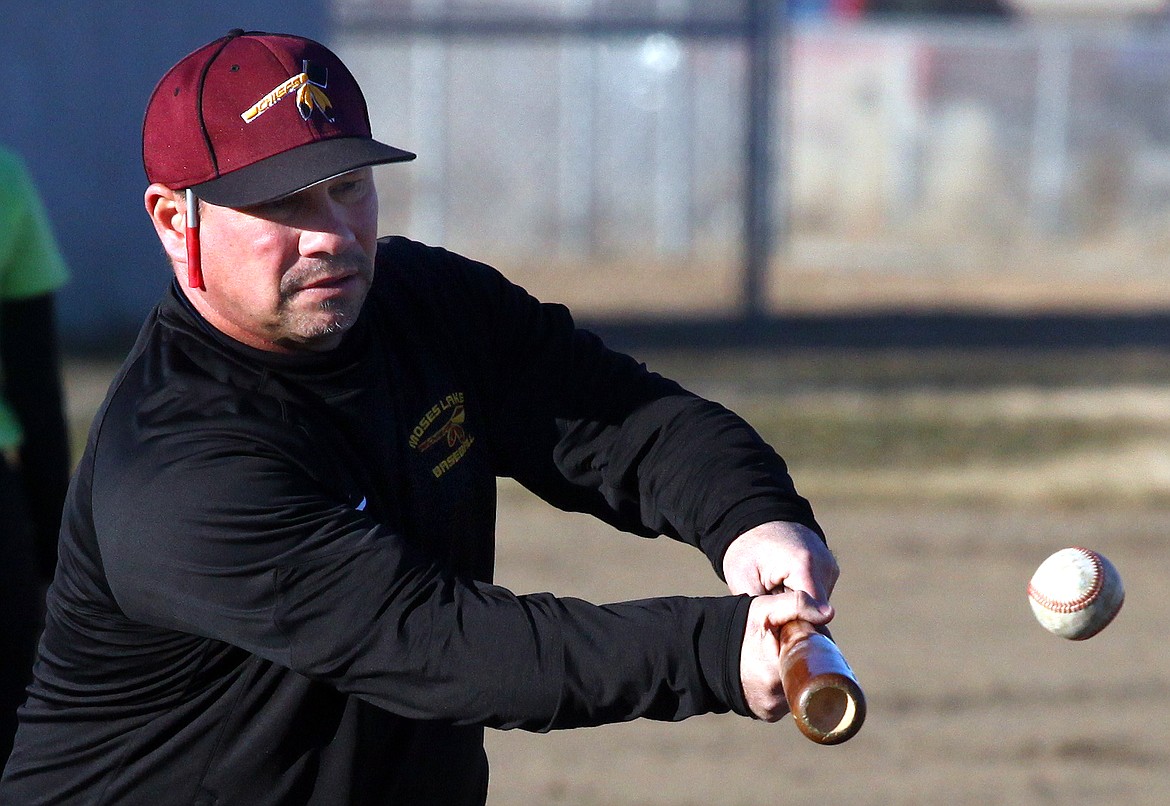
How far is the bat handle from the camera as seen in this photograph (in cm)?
204

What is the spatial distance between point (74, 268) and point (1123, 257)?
41.1 feet

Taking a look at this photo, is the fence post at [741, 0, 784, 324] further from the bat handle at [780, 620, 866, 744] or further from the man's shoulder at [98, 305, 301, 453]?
the bat handle at [780, 620, 866, 744]

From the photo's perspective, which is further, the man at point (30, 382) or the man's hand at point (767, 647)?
the man at point (30, 382)

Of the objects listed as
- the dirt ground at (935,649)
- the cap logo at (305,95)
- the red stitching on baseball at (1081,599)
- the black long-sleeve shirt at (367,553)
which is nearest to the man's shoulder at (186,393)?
the black long-sleeve shirt at (367,553)

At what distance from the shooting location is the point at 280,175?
242 centimetres

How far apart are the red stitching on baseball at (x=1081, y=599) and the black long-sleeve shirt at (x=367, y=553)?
55 cm

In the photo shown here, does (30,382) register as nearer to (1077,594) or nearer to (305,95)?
(305,95)

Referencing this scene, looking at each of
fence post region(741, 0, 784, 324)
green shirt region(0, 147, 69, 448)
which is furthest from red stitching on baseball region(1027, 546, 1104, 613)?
fence post region(741, 0, 784, 324)

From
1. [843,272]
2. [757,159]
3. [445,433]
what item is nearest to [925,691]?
[445,433]

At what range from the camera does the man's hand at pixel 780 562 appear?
248cm

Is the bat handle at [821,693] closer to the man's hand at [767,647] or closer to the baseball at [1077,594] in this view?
the man's hand at [767,647]

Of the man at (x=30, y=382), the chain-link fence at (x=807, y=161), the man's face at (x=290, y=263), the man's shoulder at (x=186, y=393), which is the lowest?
the chain-link fence at (x=807, y=161)

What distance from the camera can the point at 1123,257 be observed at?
20078mm

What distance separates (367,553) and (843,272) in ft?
57.5
